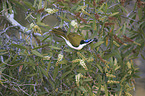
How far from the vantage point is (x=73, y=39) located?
875mm

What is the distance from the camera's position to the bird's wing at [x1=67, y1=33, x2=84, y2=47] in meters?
0.86

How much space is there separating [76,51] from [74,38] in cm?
10

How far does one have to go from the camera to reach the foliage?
3.08 feet

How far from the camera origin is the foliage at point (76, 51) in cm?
94

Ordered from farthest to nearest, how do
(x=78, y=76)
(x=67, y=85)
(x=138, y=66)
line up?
(x=138, y=66) → (x=67, y=85) → (x=78, y=76)

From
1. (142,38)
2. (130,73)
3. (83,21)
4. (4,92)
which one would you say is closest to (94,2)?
(83,21)

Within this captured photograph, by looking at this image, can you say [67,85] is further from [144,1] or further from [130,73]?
[144,1]

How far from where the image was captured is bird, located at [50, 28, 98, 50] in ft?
2.82

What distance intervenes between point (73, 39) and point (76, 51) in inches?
3.7

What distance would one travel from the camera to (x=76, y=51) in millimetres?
934

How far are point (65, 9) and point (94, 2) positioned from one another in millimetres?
198

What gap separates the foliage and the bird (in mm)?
38

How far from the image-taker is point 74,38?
2.88ft

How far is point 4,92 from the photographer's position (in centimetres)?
107
